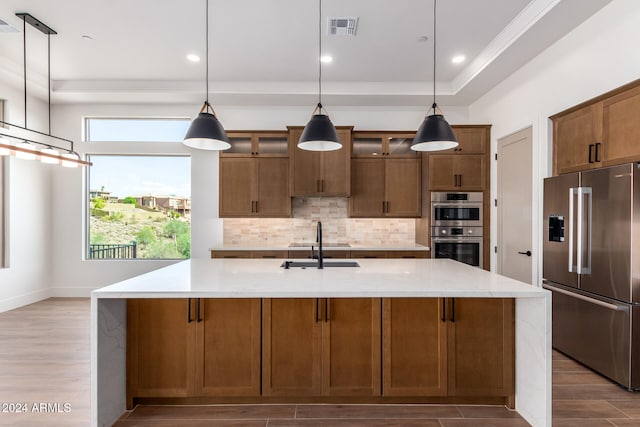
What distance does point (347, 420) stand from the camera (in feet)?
7.13

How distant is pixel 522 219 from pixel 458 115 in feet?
6.61

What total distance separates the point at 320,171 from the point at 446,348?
10.0 ft

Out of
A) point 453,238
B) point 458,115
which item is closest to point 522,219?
point 453,238

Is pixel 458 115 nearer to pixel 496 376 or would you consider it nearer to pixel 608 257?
pixel 608 257

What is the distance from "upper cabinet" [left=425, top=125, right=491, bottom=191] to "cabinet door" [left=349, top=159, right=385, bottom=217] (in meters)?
0.67

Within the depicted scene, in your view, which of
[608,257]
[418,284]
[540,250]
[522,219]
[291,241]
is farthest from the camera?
[291,241]

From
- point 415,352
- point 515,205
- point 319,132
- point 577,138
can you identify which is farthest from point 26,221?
point 577,138

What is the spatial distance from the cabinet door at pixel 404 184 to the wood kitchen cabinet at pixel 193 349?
3.12m

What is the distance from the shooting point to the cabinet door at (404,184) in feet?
16.1

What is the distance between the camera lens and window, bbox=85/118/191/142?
5.30 m

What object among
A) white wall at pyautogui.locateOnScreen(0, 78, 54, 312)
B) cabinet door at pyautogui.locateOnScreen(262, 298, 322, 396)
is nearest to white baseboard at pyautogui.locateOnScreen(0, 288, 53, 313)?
white wall at pyautogui.locateOnScreen(0, 78, 54, 312)

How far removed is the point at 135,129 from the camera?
5305 mm

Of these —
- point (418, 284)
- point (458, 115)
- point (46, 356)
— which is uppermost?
point (458, 115)

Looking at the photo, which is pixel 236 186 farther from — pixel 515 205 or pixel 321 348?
pixel 515 205
